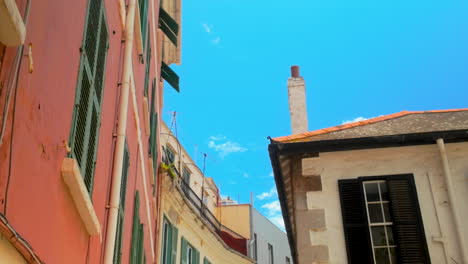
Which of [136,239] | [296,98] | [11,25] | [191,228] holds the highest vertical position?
[296,98]

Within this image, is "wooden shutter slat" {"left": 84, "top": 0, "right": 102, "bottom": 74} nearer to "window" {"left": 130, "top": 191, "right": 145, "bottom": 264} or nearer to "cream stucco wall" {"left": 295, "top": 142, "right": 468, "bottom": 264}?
"window" {"left": 130, "top": 191, "right": 145, "bottom": 264}

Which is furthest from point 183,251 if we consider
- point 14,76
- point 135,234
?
point 14,76

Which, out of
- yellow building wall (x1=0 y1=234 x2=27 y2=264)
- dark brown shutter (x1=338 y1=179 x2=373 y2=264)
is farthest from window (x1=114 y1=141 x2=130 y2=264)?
dark brown shutter (x1=338 y1=179 x2=373 y2=264)

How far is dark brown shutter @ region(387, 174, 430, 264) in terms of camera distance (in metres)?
9.24

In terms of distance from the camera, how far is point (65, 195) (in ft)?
14.3

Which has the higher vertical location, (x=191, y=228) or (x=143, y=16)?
(x=143, y=16)

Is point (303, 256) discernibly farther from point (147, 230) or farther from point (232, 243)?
point (232, 243)

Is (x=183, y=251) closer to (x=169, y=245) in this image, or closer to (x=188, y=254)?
(x=188, y=254)

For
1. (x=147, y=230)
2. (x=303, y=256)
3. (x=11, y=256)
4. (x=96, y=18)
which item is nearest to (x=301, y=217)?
(x=303, y=256)

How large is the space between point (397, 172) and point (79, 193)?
680 cm

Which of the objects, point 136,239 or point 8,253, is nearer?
point 8,253

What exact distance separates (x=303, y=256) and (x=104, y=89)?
199 inches

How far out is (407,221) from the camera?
952cm

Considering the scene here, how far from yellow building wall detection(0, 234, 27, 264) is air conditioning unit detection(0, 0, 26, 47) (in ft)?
3.10
